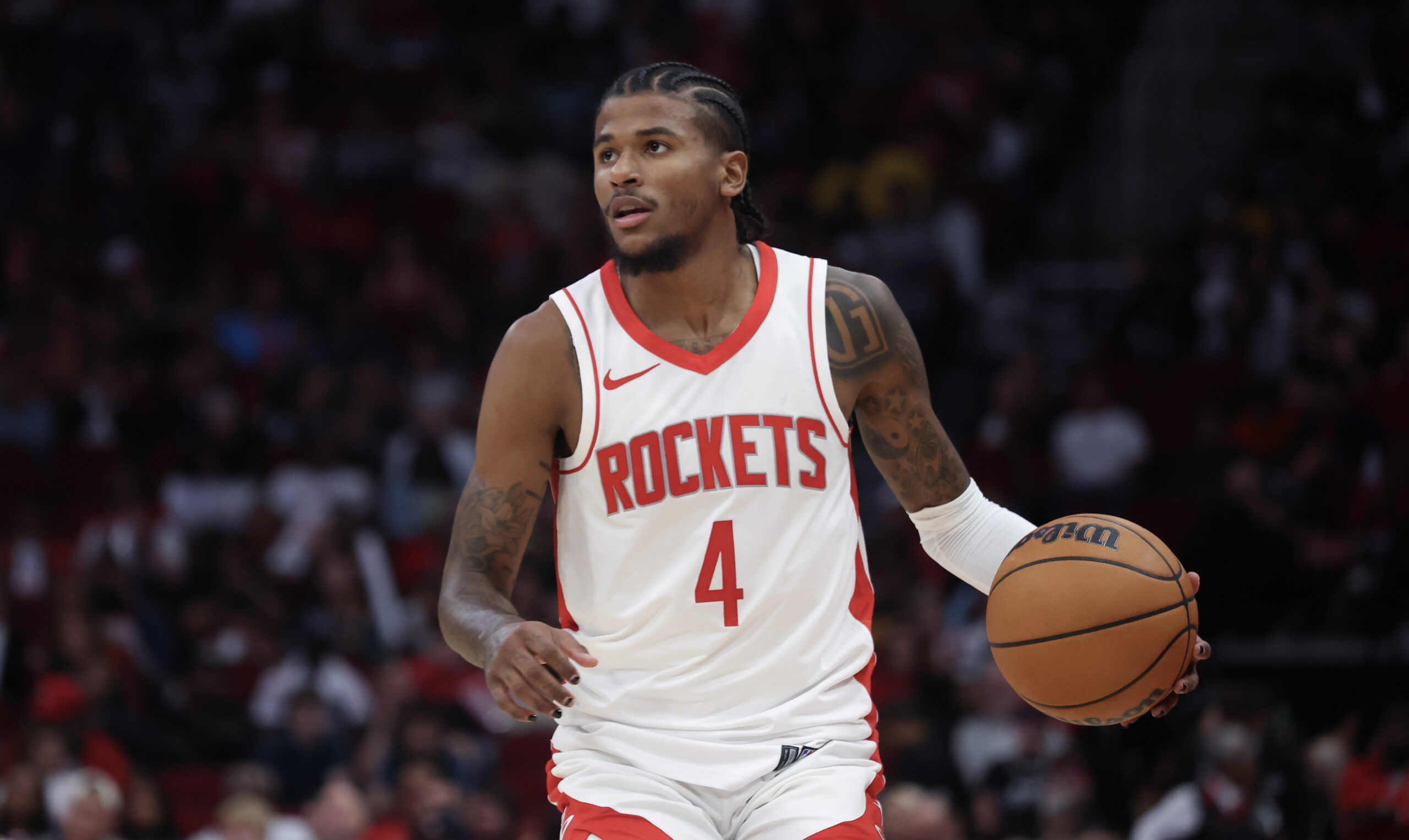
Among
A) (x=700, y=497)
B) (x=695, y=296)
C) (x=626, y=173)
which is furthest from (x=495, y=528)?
(x=626, y=173)

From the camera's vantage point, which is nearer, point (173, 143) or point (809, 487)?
point (809, 487)

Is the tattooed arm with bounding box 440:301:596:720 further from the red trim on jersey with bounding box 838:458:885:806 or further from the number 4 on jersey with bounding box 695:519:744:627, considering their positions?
the red trim on jersey with bounding box 838:458:885:806

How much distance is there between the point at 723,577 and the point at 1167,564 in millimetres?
943

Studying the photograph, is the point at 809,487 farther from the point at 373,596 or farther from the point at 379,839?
the point at 373,596

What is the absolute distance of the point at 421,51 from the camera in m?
13.6

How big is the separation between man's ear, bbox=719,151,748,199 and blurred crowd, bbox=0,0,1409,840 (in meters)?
4.00

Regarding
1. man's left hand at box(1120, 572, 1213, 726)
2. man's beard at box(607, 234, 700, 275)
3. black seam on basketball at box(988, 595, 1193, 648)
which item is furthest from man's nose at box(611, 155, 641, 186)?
man's left hand at box(1120, 572, 1213, 726)

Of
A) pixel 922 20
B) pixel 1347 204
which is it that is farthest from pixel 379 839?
pixel 922 20

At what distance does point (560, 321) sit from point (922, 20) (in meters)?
11.0

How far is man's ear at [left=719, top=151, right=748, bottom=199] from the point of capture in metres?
3.44

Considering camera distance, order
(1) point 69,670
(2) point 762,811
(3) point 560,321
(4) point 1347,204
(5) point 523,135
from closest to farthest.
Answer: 1. (2) point 762,811
2. (3) point 560,321
3. (1) point 69,670
4. (4) point 1347,204
5. (5) point 523,135

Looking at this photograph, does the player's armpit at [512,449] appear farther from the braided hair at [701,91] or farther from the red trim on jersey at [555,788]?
the braided hair at [701,91]

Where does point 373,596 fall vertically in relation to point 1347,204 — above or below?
below

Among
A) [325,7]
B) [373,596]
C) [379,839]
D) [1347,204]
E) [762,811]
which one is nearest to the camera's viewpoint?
[762,811]
